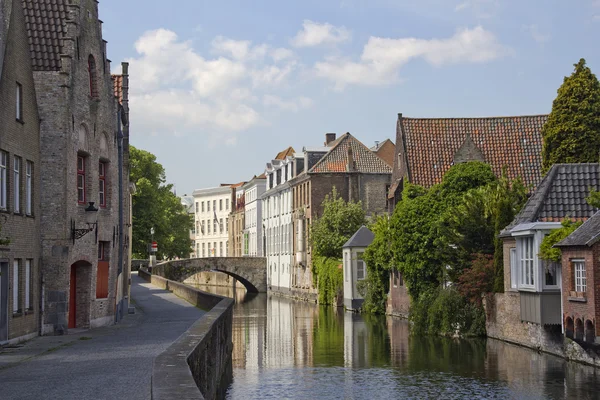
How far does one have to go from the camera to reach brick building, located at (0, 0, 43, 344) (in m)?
22.9

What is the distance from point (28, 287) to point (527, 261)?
14544 millimetres

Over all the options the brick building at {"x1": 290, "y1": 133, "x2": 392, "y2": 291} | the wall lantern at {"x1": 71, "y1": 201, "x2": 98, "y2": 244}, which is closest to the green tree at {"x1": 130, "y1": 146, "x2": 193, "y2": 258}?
the brick building at {"x1": 290, "y1": 133, "x2": 392, "y2": 291}

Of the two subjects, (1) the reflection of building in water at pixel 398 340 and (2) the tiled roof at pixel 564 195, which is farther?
(1) the reflection of building in water at pixel 398 340

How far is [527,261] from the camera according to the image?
29.7m

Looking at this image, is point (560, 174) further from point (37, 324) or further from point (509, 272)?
point (37, 324)

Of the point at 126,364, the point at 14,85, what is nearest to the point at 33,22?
the point at 14,85

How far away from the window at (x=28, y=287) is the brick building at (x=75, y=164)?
2.61ft

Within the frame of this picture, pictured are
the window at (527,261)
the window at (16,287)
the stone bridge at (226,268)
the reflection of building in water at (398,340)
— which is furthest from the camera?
the stone bridge at (226,268)

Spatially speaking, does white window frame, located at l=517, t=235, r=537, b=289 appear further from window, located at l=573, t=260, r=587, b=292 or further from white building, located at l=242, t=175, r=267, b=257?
white building, located at l=242, t=175, r=267, b=257

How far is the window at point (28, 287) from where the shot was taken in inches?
974

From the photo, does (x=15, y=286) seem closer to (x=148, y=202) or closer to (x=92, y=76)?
(x=92, y=76)

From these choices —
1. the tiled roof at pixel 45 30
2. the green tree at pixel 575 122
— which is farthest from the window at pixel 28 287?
the green tree at pixel 575 122

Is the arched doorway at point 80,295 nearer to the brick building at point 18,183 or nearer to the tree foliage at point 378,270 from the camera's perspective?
the brick building at point 18,183

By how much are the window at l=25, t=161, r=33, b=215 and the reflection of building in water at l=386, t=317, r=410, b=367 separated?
11.2 metres
